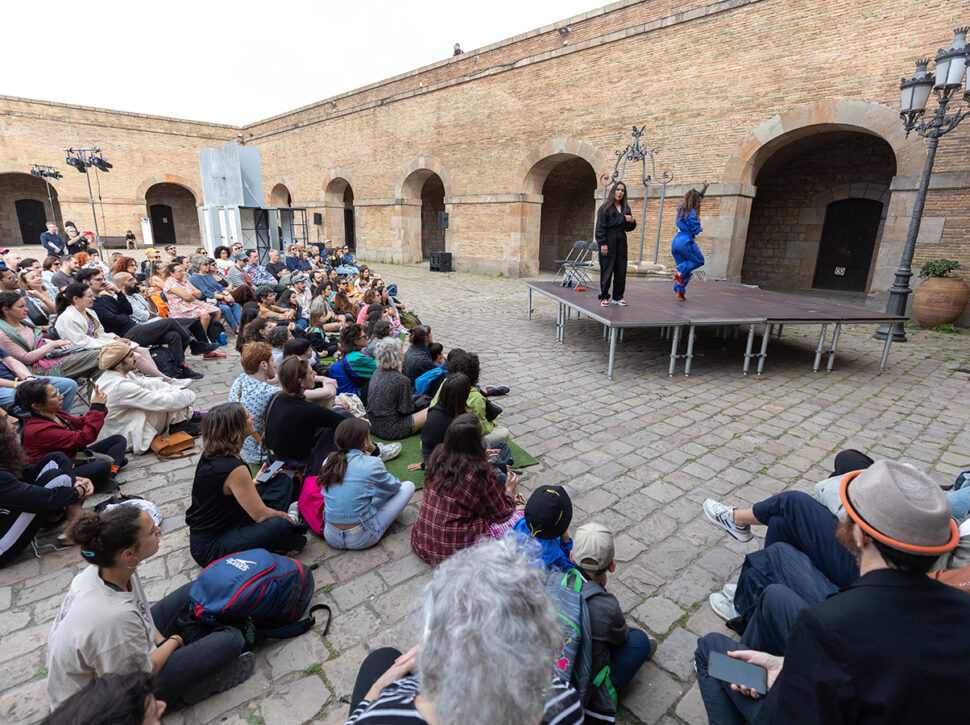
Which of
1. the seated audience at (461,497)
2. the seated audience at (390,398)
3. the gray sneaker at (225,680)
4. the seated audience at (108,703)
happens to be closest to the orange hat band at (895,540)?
the seated audience at (461,497)

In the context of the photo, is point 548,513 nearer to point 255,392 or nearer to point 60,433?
point 255,392

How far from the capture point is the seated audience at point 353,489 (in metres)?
3.00

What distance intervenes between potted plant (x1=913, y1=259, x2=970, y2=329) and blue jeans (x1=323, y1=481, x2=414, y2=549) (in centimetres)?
1099

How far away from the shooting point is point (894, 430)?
4898 millimetres

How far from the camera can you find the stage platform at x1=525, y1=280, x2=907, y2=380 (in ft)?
20.7

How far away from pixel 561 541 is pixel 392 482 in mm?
1240

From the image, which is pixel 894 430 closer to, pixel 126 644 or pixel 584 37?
pixel 126 644

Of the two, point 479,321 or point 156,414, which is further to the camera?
point 479,321

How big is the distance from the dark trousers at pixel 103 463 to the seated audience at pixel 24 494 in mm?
317

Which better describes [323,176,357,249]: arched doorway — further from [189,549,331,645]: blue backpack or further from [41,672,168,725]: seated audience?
[41,672,168,725]: seated audience

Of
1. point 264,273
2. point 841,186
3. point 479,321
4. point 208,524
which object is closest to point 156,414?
point 208,524

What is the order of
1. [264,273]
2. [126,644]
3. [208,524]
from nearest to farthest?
1. [126,644]
2. [208,524]
3. [264,273]

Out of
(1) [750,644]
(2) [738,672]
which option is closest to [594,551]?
(2) [738,672]

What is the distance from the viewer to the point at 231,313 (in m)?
8.73
